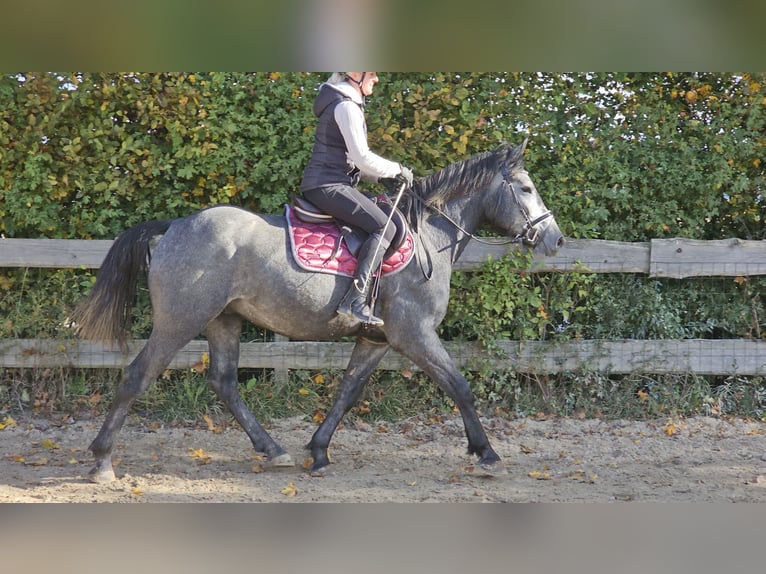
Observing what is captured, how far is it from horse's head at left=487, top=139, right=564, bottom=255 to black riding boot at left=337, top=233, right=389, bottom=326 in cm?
95

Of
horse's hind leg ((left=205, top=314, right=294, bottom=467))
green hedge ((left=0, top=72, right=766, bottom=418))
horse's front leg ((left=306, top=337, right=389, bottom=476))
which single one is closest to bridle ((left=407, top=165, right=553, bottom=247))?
horse's front leg ((left=306, top=337, right=389, bottom=476))

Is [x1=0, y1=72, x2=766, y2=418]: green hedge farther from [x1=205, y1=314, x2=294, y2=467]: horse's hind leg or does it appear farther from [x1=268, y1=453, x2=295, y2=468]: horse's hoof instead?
[x1=268, y1=453, x2=295, y2=468]: horse's hoof

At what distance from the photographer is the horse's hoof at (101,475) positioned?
5043 mm

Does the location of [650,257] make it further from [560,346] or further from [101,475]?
[101,475]

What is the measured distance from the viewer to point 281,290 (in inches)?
202

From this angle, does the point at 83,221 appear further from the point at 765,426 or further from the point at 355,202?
the point at 765,426

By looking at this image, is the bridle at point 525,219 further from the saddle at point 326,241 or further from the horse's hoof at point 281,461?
the horse's hoof at point 281,461

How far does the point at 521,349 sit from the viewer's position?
22.7 feet

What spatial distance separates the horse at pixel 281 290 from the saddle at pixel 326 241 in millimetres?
68

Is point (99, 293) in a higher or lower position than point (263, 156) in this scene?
lower

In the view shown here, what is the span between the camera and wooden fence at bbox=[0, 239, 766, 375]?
21.9ft

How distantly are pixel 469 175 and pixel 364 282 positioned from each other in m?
1.14

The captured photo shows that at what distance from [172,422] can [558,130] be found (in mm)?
4157
